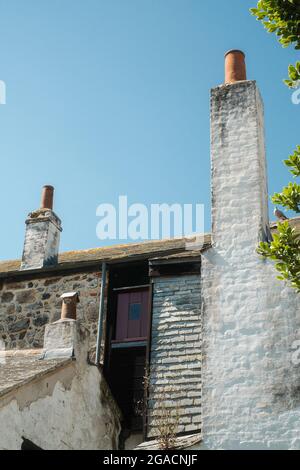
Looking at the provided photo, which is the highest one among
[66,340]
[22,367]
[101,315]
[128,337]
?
[101,315]

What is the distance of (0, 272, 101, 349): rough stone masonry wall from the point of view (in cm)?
1333

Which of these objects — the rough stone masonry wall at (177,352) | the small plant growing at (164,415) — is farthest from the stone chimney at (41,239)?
the small plant growing at (164,415)

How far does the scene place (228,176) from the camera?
37.8 feet

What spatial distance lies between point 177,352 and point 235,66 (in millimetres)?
5456

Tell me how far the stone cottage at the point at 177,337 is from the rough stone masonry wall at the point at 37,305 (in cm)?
2

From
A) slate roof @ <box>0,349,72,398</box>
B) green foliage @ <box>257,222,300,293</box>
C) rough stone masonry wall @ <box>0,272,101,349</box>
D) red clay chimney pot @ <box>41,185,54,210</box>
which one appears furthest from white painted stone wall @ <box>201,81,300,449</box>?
red clay chimney pot @ <box>41,185,54,210</box>

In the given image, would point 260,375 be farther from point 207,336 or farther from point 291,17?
point 291,17

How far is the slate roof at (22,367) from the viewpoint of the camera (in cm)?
895

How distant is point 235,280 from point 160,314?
186 cm

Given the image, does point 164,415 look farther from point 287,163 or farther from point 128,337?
point 287,163

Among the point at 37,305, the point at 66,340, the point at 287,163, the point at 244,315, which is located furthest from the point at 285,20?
the point at 37,305

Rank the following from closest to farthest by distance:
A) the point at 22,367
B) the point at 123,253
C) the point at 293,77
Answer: the point at 293,77 < the point at 22,367 < the point at 123,253

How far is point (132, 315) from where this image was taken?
1319 centimetres

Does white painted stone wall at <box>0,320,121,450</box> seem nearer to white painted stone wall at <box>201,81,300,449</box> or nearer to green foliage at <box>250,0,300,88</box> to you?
white painted stone wall at <box>201,81,300,449</box>
